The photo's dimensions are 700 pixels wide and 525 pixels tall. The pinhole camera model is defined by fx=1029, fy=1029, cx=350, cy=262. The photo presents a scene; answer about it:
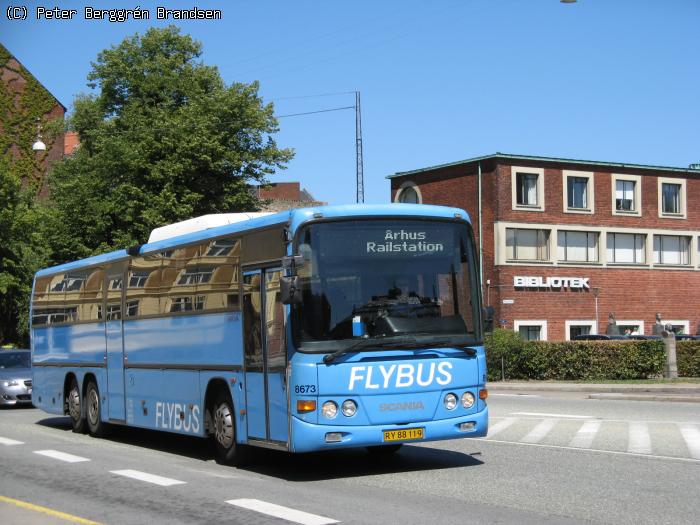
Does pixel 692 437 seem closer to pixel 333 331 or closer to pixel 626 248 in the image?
pixel 333 331

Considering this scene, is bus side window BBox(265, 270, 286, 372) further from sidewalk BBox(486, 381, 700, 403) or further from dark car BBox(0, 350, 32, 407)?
dark car BBox(0, 350, 32, 407)

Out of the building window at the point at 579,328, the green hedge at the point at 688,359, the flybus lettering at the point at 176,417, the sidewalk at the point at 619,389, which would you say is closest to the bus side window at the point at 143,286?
the flybus lettering at the point at 176,417

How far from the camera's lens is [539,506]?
936 centimetres

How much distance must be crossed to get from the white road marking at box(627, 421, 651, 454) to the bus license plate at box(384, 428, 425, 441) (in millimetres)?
3721

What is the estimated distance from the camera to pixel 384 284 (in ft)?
37.5

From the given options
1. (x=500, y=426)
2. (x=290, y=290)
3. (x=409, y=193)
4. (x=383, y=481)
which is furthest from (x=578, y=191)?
(x=290, y=290)

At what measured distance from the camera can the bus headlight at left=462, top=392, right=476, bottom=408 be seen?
11891 millimetres

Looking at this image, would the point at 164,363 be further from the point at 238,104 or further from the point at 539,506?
the point at 238,104

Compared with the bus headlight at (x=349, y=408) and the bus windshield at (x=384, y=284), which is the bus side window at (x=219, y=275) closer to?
the bus windshield at (x=384, y=284)

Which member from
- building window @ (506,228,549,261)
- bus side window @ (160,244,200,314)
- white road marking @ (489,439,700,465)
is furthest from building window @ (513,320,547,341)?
bus side window @ (160,244,200,314)

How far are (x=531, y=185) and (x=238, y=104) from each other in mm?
22034

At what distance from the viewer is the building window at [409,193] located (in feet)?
216

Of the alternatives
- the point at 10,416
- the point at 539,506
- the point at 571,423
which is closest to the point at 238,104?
the point at 10,416

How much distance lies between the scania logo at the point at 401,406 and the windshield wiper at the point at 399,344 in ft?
2.08
